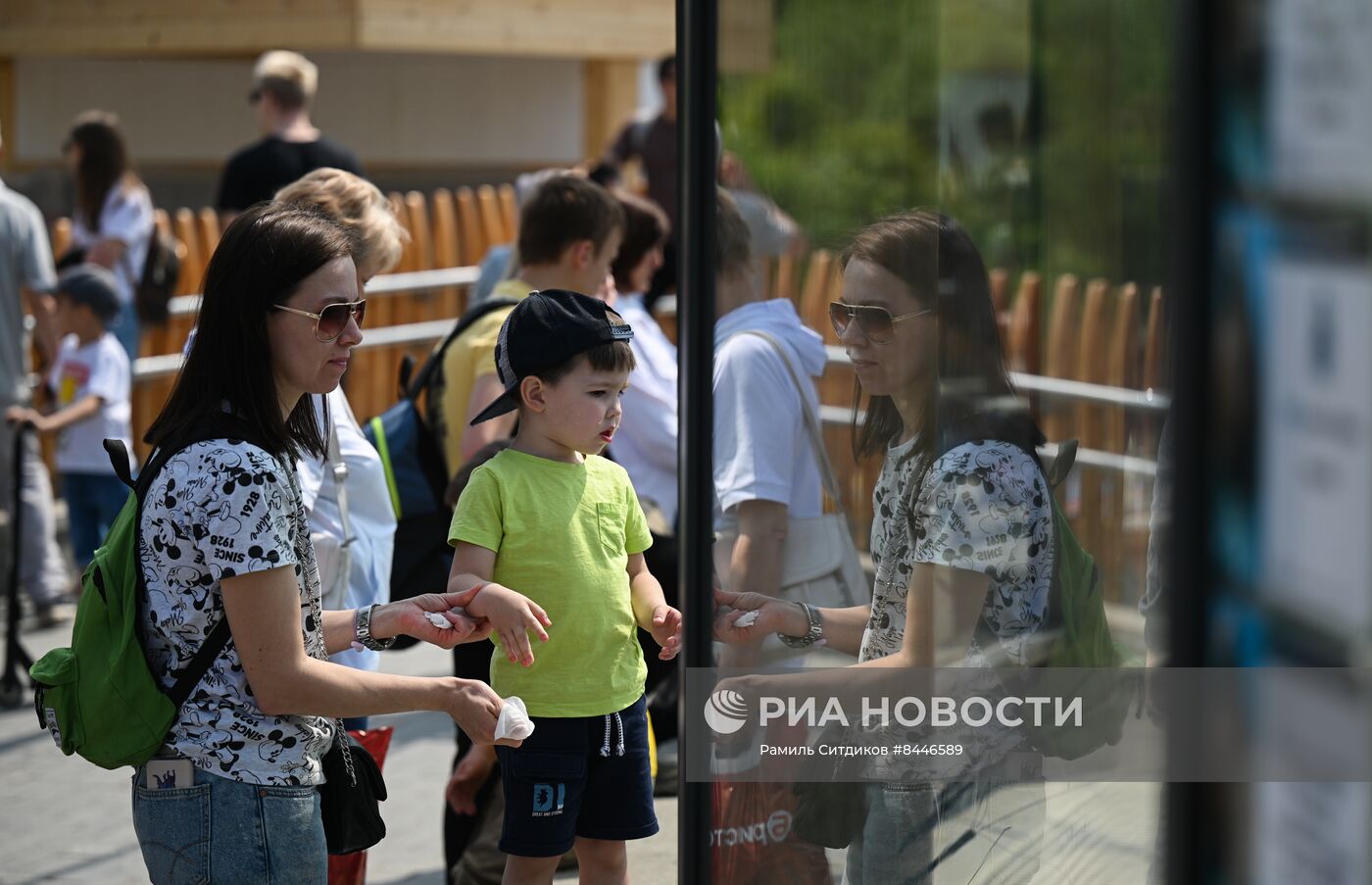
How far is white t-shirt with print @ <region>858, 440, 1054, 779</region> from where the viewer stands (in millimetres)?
2068

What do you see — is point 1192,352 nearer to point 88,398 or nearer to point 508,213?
point 88,398

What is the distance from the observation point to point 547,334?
289cm

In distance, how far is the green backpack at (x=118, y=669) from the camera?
244 centimetres

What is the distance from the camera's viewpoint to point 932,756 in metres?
2.08

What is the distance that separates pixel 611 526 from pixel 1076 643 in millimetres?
1073

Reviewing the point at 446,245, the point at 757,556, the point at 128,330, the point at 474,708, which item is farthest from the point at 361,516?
the point at 446,245

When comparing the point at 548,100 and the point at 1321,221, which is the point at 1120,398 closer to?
the point at 1321,221

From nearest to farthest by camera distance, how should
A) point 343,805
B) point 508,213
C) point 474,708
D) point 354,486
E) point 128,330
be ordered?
point 474,708 < point 343,805 < point 354,486 < point 128,330 < point 508,213

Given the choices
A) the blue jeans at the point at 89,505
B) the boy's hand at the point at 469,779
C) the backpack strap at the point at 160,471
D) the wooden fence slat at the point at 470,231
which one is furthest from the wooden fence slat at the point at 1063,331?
the wooden fence slat at the point at 470,231

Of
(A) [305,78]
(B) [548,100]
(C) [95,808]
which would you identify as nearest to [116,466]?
(C) [95,808]

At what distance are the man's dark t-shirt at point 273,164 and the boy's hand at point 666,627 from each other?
4259 mm

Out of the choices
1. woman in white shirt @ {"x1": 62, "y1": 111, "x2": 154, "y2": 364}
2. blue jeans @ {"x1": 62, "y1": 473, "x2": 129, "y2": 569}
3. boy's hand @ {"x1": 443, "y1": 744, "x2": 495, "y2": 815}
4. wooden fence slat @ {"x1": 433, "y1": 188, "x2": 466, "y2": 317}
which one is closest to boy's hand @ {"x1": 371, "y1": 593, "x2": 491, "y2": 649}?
boy's hand @ {"x1": 443, "y1": 744, "x2": 495, "y2": 815}

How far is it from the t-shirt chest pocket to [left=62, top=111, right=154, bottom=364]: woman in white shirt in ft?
18.2

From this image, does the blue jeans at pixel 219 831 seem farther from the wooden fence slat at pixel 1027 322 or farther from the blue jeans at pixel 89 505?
the blue jeans at pixel 89 505
